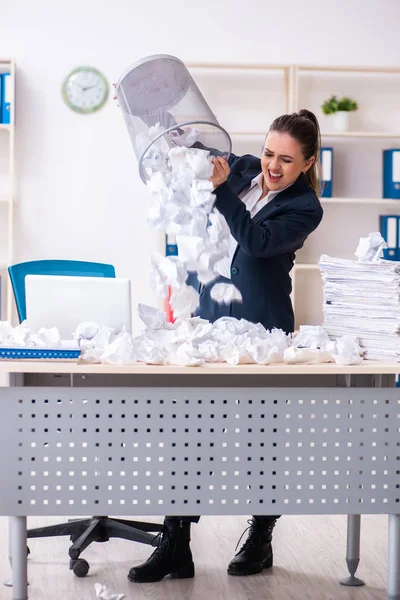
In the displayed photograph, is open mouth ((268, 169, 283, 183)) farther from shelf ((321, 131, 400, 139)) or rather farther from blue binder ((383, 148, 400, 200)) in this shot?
blue binder ((383, 148, 400, 200))

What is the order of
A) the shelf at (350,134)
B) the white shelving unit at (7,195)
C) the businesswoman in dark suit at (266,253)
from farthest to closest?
the shelf at (350,134) → the white shelving unit at (7,195) → the businesswoman in dark suit at (266,253)

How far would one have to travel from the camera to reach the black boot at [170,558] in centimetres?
266

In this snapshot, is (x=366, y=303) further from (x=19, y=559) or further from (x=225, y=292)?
(x=19, y=559)

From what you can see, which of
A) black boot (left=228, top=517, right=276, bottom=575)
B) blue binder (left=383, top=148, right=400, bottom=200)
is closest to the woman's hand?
black boot (left=228, top=517, right=276, bottom=575)

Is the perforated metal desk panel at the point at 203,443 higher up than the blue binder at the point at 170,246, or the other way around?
the blue binder at the point at 170,246

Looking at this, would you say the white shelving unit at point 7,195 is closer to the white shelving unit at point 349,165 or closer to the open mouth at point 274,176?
the white shelving unit at point 349,165

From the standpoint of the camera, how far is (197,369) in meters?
2.12

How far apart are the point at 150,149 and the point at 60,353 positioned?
60 centimetres

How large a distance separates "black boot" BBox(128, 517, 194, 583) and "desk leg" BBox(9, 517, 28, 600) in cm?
56

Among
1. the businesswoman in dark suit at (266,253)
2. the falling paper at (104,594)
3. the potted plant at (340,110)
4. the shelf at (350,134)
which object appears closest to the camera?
the falling paper at (104,594)

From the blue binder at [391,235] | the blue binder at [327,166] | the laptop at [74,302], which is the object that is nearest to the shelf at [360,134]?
the blue binder at [327,166]

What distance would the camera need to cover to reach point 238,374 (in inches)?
89.6

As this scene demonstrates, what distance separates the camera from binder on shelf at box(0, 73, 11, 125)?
479cm

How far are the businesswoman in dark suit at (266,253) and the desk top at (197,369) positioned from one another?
481 mm
